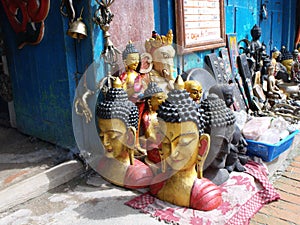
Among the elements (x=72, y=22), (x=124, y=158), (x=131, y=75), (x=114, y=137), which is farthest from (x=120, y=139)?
(x=72, y=22)

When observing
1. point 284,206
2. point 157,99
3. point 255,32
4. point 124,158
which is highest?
point 255,32

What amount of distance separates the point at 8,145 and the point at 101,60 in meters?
1.62

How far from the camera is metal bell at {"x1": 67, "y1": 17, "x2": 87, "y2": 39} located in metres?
2.65

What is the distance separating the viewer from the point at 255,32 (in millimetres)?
5258

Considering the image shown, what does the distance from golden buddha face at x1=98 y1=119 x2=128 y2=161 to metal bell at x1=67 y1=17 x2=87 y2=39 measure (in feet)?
2.62

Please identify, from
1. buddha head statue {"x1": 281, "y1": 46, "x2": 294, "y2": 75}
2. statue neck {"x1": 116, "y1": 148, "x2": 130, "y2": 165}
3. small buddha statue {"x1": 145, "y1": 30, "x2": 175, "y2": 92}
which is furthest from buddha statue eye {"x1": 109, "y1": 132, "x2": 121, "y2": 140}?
buddha head statue {"x1": 281, "y1": 46, "x2": 294, "y2": 75}

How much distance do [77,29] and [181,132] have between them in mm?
1321

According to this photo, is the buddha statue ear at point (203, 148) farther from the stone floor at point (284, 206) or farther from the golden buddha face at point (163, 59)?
the golden buddha face at point (163, 59)

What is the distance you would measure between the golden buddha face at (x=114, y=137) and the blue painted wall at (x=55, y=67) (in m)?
0.64

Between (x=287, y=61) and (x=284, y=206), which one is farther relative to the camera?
(x=287, y=61)

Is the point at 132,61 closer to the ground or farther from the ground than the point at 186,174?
farther from the ground

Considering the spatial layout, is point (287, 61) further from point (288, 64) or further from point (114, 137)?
point (114, 137)

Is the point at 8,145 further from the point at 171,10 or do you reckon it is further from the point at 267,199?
the point at 267,199

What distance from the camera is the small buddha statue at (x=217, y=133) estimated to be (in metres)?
2.34
